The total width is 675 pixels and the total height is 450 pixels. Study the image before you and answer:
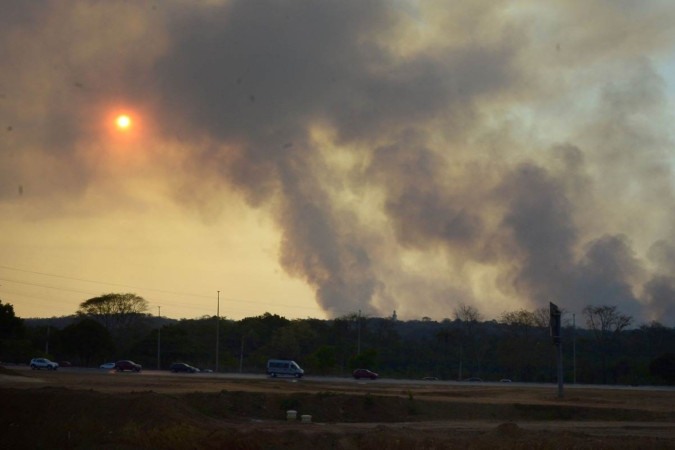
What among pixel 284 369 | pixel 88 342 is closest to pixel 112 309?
pixel 88 342

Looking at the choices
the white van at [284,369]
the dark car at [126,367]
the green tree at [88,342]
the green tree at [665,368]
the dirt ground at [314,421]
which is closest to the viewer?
the dirt ground at [314,421]

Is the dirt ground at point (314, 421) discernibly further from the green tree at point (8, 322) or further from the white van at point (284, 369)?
the green tree at point (8, 322)

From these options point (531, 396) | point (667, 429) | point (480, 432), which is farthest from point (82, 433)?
point (531, 396)

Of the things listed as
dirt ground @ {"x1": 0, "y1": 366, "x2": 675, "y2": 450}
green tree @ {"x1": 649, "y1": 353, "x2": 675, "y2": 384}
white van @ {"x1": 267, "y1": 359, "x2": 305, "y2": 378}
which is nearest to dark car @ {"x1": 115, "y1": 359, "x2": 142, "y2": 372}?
white van @ {"x1": 267, "y1": 359, "x2": 305, "y2": 378}

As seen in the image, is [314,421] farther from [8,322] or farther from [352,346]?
[352,346]

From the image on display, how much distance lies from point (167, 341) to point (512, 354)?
5909cm

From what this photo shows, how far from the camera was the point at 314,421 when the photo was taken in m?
51.8

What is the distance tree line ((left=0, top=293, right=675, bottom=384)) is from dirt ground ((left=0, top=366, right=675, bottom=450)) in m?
57.8

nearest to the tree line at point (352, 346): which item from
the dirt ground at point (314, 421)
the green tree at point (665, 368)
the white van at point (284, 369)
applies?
the green tree at point (665, 368)

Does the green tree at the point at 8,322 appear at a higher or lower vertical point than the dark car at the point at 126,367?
higher

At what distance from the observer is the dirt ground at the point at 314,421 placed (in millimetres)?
36469

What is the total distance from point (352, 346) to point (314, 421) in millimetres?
105756

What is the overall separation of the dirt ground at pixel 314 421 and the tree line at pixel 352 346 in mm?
57756

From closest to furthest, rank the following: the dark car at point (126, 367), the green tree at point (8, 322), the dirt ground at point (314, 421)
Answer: the dirt ground at point (314, 421)
the green tree at point (8, 322)
the dark car at point (126, 367)
